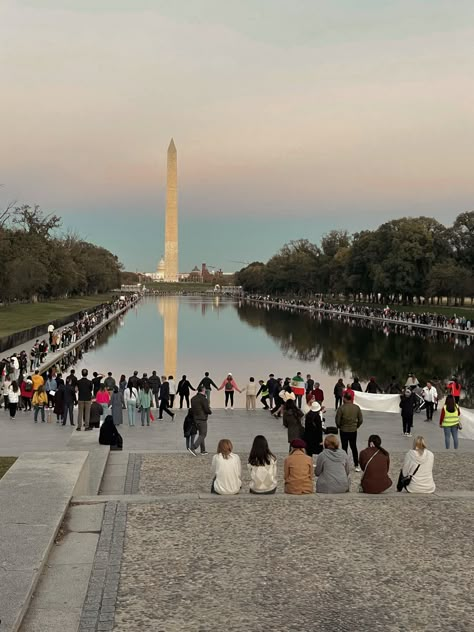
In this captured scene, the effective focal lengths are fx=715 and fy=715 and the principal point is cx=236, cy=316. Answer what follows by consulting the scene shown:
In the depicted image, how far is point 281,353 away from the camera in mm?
42312

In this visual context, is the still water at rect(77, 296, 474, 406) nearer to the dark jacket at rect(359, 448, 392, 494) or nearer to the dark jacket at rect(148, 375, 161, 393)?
the dark jacket at rect(148, 375, 161, 393)

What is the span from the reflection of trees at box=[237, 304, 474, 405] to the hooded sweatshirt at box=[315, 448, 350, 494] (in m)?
17.9

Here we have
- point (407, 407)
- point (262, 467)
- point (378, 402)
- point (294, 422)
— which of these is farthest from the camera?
point (378, 402)

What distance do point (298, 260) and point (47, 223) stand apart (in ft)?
201

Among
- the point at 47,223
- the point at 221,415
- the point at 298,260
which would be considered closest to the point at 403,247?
the point at 47,223

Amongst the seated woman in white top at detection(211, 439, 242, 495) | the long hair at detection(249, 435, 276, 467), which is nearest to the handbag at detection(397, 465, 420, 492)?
the long hair at detection(249, 435, 276, 467)

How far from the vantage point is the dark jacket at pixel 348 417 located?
12.7 meters

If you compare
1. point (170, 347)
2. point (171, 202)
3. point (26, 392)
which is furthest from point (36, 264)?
point (171, 202)

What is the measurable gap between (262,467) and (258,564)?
86.6 inches

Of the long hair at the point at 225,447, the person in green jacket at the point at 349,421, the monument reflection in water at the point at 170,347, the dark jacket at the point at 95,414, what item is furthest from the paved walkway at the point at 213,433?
the monument reflection in water at the point at 170,347

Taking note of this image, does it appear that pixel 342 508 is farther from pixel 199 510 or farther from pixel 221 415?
pixel 221 415

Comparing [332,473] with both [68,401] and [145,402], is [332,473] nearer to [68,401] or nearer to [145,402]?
[145,402]

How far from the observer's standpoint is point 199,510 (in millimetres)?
8789

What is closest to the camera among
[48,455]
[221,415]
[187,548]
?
[187,548]
